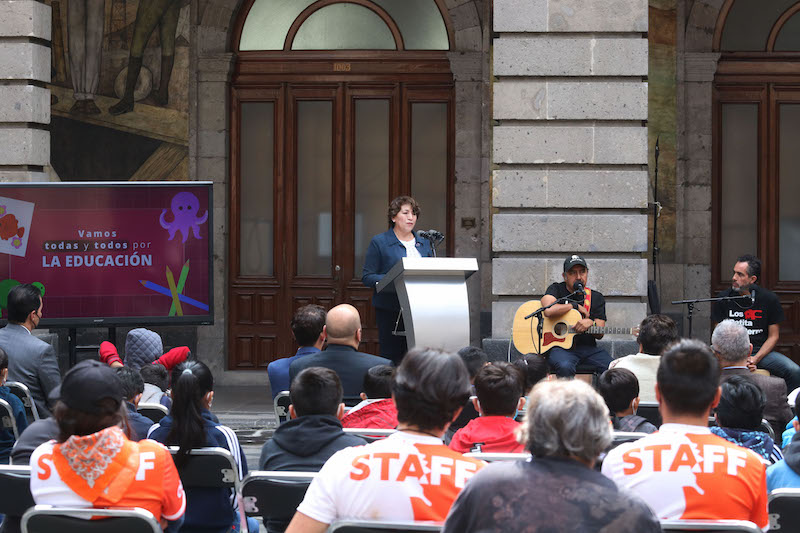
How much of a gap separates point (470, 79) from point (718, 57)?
2.72 metres

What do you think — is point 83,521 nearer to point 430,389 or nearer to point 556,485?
point 430,389

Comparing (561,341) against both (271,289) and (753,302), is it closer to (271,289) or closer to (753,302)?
(753,302)

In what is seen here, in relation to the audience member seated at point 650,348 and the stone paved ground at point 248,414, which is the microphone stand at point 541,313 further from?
the audience member seated at point 650,348

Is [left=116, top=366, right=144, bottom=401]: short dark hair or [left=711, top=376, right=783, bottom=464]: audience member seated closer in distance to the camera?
[left=711, top=376, right=783, bottom=464]: audience member seated

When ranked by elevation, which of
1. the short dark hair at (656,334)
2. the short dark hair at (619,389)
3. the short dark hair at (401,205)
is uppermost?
the short dark hair at (401,205)

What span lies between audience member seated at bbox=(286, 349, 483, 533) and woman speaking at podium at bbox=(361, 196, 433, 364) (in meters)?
4.86

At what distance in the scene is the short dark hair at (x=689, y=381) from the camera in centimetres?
347

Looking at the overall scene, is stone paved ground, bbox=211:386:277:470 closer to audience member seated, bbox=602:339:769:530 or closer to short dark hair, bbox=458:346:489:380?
short dark hair, bbox=458:346:489:380

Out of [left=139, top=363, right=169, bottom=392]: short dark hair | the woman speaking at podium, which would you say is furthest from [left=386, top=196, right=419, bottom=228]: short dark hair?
[left=139, top=363, right=169, bottom=392]: short dark hair

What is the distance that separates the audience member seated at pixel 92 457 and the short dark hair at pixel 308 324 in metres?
2.84

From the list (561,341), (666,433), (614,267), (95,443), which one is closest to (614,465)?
(666,433)

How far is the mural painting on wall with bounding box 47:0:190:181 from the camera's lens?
13.0m

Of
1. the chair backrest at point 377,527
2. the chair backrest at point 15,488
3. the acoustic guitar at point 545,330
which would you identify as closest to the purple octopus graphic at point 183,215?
the acoustic guitar at point 545,330

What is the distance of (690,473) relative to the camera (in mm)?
3412
